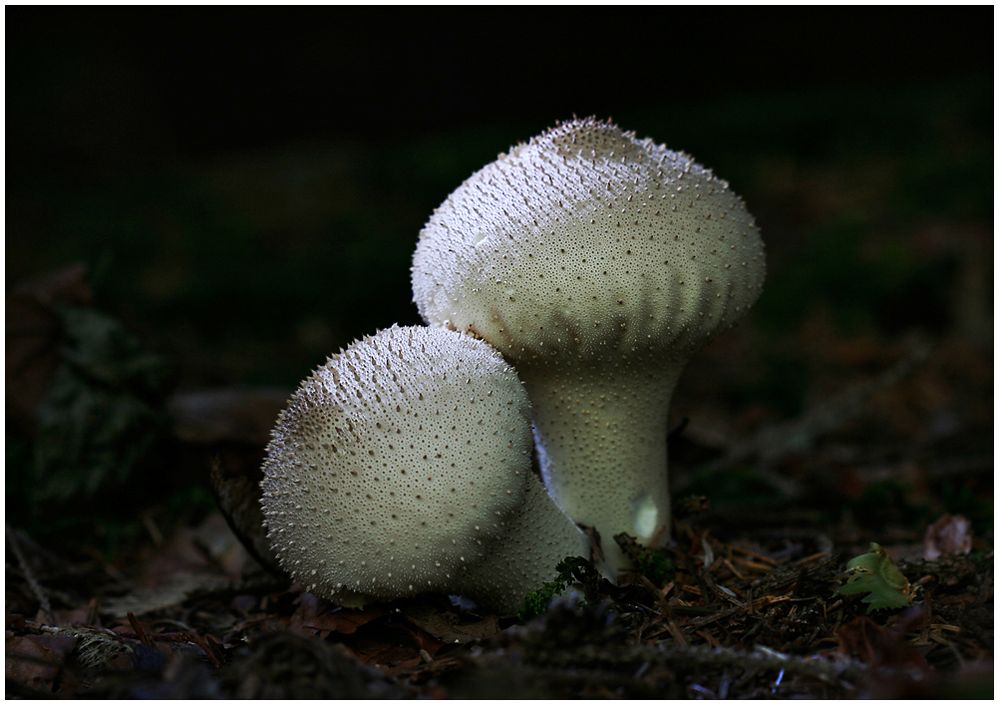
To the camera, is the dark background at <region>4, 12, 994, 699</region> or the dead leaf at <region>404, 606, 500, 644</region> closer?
the dark background at <region>4, 12, 994, 699</region>

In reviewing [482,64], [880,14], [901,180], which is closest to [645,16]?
[482,64]

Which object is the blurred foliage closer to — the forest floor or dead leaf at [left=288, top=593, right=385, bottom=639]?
the forest floor

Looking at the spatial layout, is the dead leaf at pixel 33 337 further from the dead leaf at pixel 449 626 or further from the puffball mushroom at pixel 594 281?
the dead leaf at pixel 449 626

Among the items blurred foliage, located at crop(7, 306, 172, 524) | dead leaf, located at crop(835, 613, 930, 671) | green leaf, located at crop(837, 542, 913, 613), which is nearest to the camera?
dead leaf, located at crop(835, 613, 930, 671)

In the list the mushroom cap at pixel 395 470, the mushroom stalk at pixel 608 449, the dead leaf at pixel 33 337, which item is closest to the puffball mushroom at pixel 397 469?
the mushroom cap at pixel 395 470

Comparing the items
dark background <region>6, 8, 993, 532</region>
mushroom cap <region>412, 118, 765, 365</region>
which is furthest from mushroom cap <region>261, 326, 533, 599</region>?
dark background <region>6, 8, 993, 532</region>

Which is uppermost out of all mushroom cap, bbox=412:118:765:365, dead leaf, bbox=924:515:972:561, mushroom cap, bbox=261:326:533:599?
mushroom cap, bbox=412:118:765:365

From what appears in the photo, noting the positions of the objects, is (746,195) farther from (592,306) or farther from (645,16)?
(592,306)
